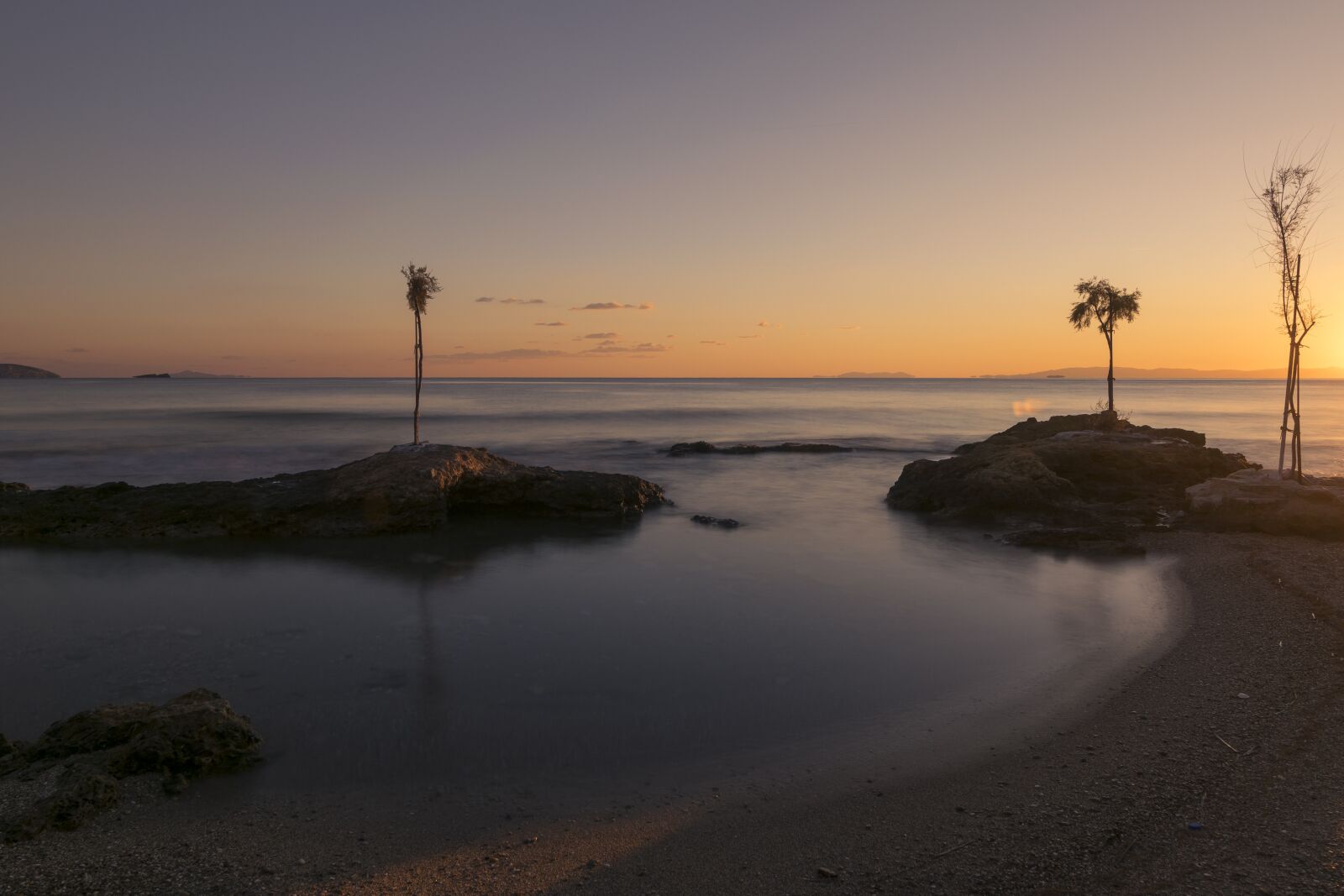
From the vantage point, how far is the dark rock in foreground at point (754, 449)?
1416 inches

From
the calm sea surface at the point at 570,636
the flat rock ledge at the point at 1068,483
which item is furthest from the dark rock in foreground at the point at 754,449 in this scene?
the calm sea surface at the point at 570,636

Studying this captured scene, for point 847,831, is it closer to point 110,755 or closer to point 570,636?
point 570,636

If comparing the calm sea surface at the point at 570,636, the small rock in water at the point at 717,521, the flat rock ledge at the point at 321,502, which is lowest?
the calm sea surface at the point at 570,636

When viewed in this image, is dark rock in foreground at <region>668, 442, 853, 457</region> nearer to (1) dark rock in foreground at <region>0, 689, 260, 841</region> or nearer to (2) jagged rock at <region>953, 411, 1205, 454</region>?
(2) jagged rock at <region>953, 411, 1205, 454</region>

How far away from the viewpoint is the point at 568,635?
9.74 metres

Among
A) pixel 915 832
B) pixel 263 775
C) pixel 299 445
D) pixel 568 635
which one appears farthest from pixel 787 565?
pixel 299 445

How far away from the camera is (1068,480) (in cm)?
1928

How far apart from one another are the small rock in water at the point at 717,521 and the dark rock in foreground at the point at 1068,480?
5.34 m

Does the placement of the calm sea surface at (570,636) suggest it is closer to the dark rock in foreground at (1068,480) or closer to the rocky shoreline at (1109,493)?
the rocky shoreline at (1109,493)

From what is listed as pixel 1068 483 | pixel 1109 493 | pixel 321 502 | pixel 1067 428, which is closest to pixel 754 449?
pixel 1067 428

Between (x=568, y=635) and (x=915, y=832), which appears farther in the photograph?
(x=568, y=635)

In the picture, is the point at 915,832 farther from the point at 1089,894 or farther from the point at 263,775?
the point at 263,775

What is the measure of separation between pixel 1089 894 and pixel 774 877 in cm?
185

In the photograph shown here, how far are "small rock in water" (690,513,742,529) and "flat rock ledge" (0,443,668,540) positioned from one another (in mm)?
1727
